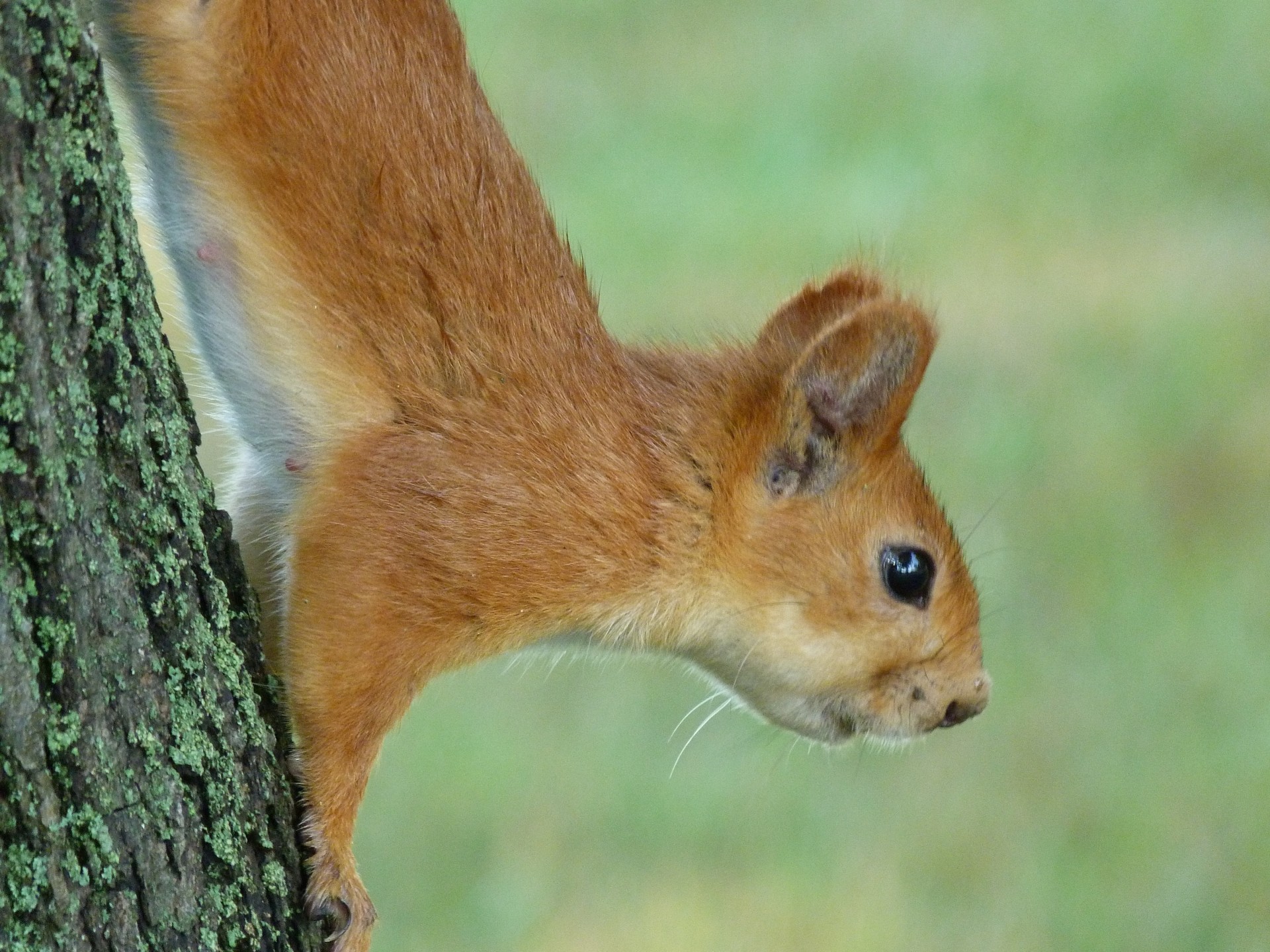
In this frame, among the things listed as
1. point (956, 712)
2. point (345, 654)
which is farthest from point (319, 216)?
point (956, 712)

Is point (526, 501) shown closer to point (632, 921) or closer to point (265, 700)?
point (265, 700)

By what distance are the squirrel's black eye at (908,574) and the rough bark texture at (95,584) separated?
1486 mm

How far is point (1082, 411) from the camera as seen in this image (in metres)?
6.77

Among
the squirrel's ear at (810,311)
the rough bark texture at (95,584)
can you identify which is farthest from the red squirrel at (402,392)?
the rough bark texture at (95,584)

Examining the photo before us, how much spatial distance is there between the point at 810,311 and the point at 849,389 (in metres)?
0.23

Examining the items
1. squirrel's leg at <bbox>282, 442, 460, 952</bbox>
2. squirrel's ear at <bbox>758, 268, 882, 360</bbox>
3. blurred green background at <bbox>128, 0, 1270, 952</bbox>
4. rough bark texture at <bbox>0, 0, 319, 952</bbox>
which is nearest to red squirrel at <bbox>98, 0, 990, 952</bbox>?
squirrel's leg at <bbox>282, 442, 460, 952</bbox>

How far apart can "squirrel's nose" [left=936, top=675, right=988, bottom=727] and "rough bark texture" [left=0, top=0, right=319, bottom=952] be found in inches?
63.5

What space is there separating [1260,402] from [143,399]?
5670 mm

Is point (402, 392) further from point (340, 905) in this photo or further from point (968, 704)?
point (968, 704)

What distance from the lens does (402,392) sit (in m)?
2.77

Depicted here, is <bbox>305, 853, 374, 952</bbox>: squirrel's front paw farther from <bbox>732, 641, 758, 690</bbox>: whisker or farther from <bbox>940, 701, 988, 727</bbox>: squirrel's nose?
<bbox>940, 701, 988, 727</bbox>: squirrel's nose

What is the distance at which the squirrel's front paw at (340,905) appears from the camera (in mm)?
2555

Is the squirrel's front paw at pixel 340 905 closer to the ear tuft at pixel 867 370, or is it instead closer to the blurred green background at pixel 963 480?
the ear tuft at pixel 867 370

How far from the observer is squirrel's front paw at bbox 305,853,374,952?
8.38 feet
